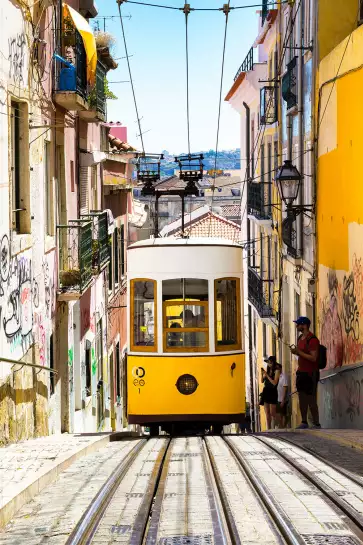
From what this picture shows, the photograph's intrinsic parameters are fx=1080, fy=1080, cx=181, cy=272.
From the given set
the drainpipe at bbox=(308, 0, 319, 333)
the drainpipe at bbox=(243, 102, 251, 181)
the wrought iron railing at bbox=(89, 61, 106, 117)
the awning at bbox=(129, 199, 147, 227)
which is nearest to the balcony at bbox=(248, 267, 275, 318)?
the awning at bbox=(129, 199, 147, 227)

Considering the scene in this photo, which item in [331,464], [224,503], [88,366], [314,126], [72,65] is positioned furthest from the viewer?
[88,366]

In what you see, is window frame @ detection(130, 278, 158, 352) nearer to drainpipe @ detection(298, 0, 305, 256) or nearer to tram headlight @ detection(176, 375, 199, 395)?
tram headlight @ detection(176, 375, 199, 395)

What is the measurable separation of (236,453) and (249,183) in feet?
62.5

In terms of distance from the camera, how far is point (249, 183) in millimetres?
28797

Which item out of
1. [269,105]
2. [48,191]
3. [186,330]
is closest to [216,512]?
Result: [186,330]

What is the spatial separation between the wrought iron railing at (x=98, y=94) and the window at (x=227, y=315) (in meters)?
5.22

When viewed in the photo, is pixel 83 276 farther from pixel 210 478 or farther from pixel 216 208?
pixel 216 208

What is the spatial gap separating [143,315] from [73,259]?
226 centimetres

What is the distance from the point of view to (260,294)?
84.3 feet

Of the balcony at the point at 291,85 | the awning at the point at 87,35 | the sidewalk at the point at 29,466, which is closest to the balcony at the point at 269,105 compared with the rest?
the balcony at the point at 291,85

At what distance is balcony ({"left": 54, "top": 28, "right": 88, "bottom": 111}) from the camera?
15.7 metres

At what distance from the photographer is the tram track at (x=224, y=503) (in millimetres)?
5883

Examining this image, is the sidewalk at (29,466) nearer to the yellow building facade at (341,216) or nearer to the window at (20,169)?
the window at (20,169)

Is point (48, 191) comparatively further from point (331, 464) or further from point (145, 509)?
point (145, 509)
